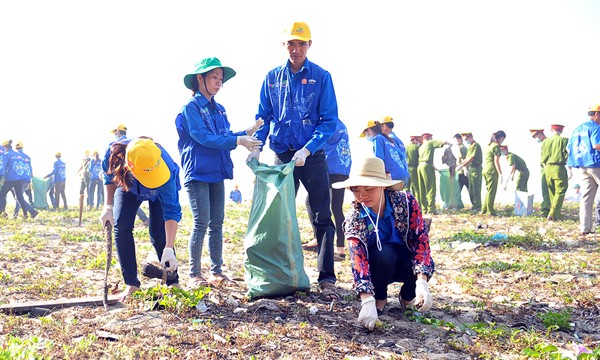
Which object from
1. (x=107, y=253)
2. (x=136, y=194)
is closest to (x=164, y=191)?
(x=136, y=194)

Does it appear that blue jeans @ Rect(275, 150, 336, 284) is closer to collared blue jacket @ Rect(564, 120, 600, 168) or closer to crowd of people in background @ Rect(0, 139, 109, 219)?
collared blue jacket @ Rect(564, 120, 600, 168)

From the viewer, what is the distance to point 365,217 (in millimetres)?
4141

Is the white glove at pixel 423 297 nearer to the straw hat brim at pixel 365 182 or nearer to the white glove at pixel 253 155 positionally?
the straw hat brim at pixel 365 182

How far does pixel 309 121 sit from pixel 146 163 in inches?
57.8

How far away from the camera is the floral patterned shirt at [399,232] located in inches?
158

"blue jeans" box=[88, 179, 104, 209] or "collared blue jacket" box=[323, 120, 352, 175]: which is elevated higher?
"collared blue jacket" box=[323, 120, 352, 175]

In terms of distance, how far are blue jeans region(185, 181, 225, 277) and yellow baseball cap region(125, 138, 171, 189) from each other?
1.97 feet

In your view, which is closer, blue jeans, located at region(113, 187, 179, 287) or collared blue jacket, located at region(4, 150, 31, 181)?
blue jeans, located at region(113, 187, 179, 287)

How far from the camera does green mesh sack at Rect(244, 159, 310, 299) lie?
14.8ft

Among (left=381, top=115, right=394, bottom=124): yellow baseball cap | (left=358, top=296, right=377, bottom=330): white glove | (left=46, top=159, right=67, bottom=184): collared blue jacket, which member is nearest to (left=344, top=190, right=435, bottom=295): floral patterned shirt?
(left=358, top=296, right=377, bottom=330): white glove

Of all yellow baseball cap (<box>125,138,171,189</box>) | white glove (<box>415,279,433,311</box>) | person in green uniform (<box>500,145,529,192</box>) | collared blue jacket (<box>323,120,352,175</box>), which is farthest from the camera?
person in green uniform (<box>500,145,529,192</box>)

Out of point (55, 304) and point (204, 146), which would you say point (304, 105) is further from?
point (55, 304)

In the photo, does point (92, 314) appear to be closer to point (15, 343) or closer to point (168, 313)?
point (168, 313)

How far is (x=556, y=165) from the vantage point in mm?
12531
